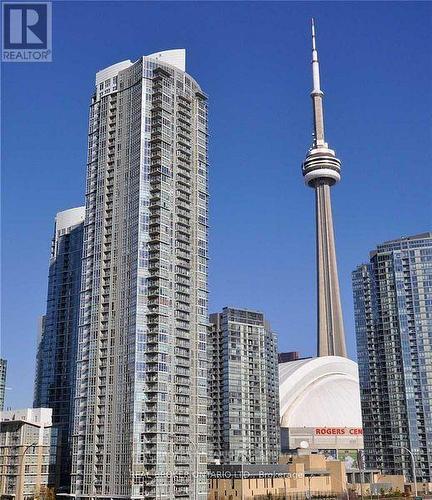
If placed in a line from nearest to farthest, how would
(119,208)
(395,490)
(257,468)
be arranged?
(119,208) → (257,468) → (395,490)

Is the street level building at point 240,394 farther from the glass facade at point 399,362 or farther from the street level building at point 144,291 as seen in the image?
the street level building at point 144,291

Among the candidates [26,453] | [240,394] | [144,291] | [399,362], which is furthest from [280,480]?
[144,291]

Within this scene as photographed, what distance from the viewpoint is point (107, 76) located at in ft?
506

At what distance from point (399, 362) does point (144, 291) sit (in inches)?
3405

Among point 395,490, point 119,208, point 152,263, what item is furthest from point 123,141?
point 395,490

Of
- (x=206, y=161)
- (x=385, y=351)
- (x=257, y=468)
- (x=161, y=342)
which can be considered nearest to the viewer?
(x=161, y=342)

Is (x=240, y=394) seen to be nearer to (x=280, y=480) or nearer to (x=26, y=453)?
(x=280, y=480)

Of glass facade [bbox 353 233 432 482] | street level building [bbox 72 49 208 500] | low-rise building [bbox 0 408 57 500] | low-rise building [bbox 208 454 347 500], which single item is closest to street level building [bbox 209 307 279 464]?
low-rise building [bbox 208 454 347 500]

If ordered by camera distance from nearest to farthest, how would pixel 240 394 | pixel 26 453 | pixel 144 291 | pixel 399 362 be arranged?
pixel 144 291, pixel 26 453, pixel 399 362, pixel 240 394

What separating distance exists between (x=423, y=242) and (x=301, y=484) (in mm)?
72430

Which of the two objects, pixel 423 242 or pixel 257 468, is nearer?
pixel 257 468

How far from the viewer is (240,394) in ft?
625

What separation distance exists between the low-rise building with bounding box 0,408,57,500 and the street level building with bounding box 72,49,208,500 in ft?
92.9

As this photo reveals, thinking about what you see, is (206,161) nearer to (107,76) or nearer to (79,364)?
(107,76)
